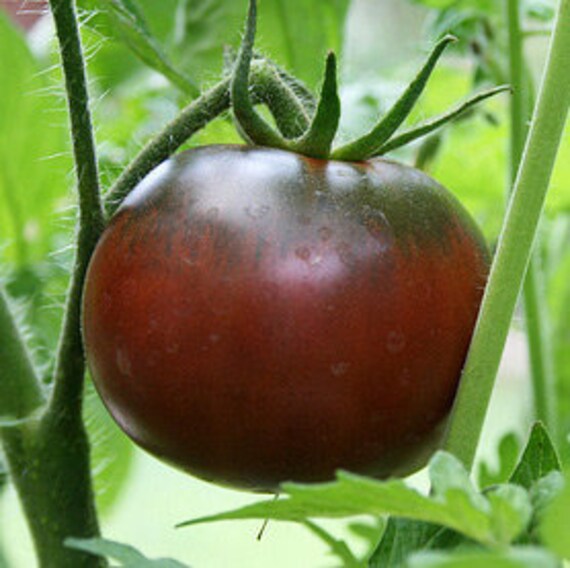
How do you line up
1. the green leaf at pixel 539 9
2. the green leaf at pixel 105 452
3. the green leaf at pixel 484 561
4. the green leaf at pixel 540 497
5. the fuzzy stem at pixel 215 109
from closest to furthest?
the green leaf at pixel 484 561
the green leaf at pixel 540 497
the fuzzy stem at pixel 215 109
the green leaf at pixel 105 452
the green leaf at pixel 539 9

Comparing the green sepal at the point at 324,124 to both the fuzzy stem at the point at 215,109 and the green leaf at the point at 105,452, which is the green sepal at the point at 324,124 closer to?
the fuzzy stem at the point at 215,109

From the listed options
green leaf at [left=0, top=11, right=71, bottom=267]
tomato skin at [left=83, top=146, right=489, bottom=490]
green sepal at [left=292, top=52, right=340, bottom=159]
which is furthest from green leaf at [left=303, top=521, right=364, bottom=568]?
green leaf at [left=0, top=11, right=71, bottom=267]

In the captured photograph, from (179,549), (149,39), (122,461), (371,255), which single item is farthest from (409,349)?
(179,549)

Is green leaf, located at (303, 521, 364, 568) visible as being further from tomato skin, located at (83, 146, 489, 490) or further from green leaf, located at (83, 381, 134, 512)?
green leaf, located at (83, 381, 134, 512)

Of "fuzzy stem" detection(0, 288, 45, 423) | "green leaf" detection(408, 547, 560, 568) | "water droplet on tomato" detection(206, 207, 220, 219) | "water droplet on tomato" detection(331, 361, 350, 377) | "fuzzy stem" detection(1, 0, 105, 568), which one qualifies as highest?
"water droplet on tomato" detection(206, 207, 220, 219)

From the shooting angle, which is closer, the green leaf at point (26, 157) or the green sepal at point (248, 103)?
the green sepal at point (248, 103)

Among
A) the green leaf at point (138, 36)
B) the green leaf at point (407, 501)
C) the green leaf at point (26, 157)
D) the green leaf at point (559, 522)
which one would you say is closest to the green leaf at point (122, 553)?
the green leaf at point (407, 501)

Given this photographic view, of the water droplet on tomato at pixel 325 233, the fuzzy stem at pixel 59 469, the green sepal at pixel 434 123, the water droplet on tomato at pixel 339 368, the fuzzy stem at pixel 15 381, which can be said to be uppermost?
the green sepal at pixel 434 123

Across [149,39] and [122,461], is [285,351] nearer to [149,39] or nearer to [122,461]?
[149,39]
